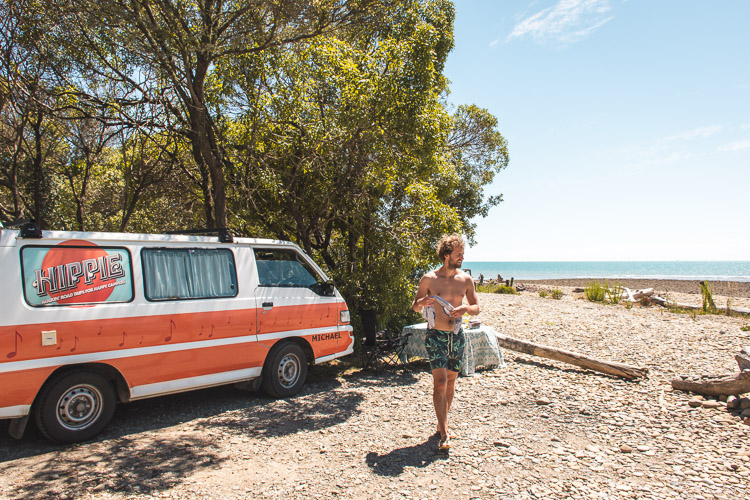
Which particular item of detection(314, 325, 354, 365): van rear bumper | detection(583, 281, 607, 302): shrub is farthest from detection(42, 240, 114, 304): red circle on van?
detection(583, 281, 607, 302): shrub

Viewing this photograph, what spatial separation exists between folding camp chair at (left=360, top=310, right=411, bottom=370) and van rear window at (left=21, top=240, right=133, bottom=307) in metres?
4.45

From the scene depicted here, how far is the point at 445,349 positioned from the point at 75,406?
3727 millimetres

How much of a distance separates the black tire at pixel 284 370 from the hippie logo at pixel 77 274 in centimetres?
218

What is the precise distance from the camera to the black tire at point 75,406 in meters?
4.85

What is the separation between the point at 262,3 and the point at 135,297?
526 centimetres

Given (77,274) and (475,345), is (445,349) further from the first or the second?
(475,345)

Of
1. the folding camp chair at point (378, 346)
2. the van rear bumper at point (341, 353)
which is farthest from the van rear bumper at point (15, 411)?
the folding camp chair at point (378, 346)

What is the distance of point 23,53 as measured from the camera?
379 inches

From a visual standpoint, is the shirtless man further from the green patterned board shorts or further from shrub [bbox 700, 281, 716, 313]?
shrub [bbox 700, 281, 716, 313]

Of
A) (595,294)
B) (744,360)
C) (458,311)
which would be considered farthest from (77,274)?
(595,294)

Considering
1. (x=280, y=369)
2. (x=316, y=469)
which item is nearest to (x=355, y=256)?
(x=280, y=369)

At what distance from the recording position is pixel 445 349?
4.94 m

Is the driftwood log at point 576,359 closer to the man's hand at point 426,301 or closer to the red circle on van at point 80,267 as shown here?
the man's hand at point 426,301

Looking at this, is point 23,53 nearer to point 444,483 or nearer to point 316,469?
point 316,469
